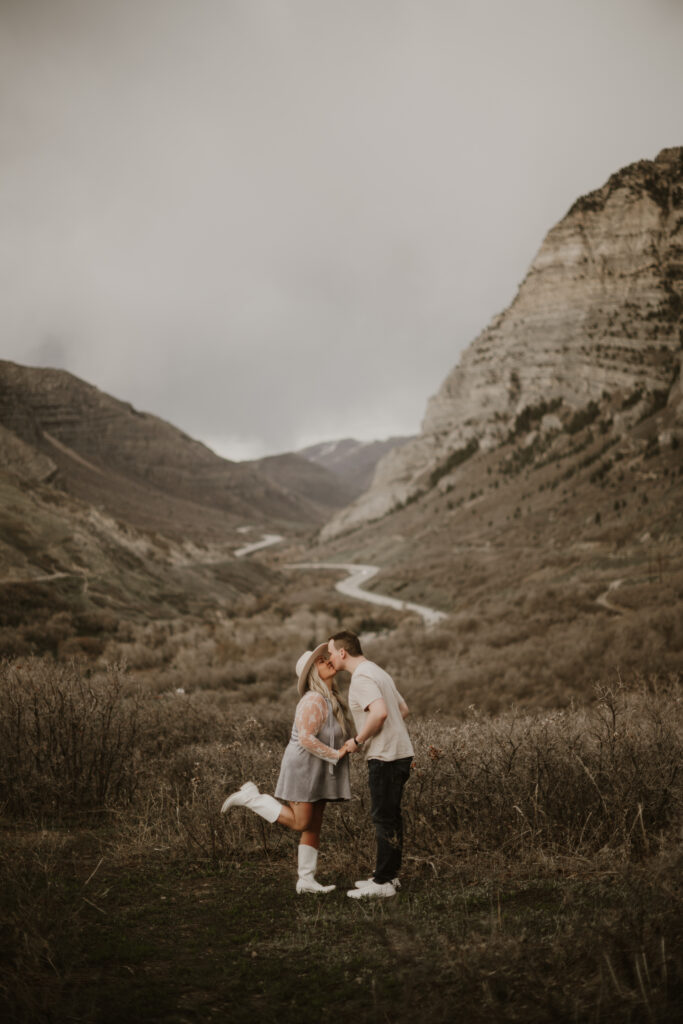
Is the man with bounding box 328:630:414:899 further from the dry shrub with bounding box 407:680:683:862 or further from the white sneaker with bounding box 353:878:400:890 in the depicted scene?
the dry shrub with bounding box 407:680:683:862

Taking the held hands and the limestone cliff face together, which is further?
the limestone cliff face

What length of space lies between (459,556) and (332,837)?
4062 cm

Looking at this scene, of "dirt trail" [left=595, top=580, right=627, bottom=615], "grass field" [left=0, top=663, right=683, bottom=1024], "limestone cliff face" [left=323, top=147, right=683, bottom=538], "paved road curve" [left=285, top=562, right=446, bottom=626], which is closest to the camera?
"grass field" [left=0, top=663, right=683, bottom=1024]

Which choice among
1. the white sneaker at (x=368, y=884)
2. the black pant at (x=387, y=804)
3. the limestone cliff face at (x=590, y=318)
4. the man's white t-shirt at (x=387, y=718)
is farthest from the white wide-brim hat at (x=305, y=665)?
the limestone cliff face at (x=590, y=318)

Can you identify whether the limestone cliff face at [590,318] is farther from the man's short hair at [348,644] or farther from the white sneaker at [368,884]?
the white sneaker at [368,884]

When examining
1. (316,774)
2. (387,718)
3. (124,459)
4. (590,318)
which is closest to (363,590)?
(316,774)

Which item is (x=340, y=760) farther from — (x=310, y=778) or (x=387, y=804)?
(x=387, y=804)

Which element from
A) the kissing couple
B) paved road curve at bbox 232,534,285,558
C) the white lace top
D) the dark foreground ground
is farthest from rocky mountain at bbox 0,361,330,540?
the dark foreground ground

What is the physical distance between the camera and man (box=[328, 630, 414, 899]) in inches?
163

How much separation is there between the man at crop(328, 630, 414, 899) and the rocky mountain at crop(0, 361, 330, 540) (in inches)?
2902

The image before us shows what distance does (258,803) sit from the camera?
4.51 metres

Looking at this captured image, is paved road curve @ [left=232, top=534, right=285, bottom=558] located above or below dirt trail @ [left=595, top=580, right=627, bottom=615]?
above

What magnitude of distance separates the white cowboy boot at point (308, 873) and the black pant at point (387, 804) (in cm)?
41

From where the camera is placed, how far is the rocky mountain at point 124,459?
291 feet
